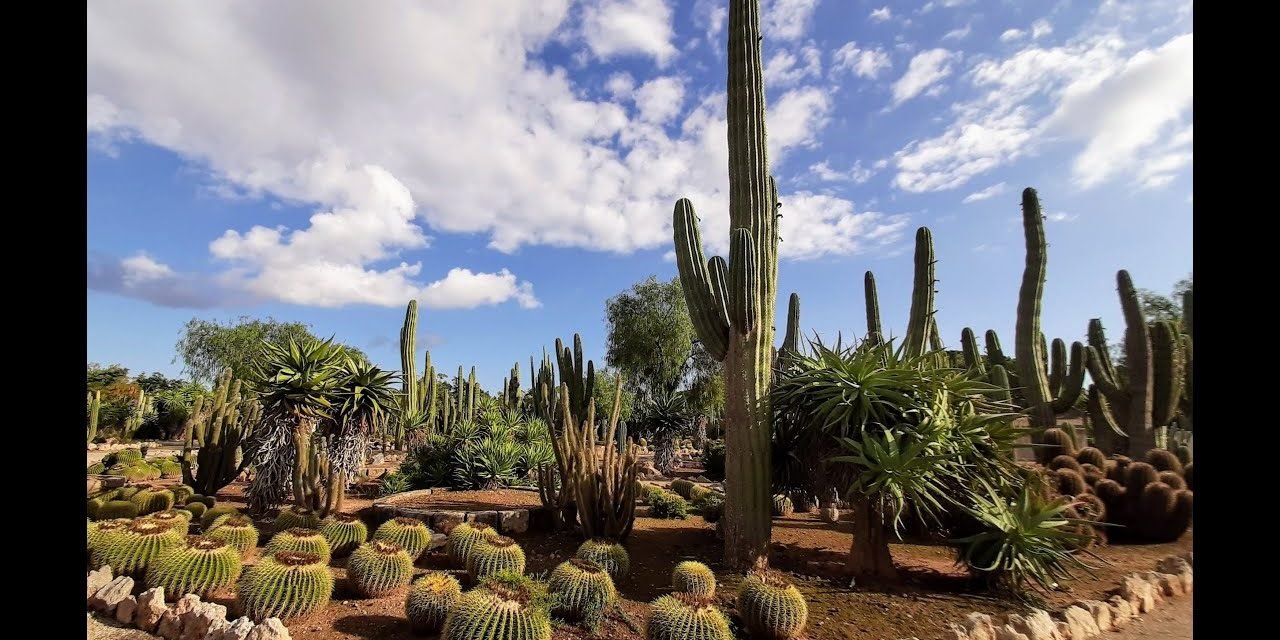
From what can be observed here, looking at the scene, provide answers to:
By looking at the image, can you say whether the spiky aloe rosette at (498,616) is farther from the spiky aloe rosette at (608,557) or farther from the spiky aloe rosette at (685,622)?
the spiky aloe rosette at (608,557)

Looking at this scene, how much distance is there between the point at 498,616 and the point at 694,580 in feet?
6.66

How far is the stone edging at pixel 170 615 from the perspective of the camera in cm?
405

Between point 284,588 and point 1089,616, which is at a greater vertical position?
point 284,588

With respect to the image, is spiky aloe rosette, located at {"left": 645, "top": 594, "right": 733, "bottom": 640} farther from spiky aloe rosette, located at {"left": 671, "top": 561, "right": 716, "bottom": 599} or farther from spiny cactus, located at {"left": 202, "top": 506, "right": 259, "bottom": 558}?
spiny cactus, located at {"left": 202, "top": 506, "right": 259, "bottom": 558}

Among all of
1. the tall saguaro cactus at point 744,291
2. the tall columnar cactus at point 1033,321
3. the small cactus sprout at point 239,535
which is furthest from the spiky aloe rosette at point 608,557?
the tall columnar cactus at point 1033,321

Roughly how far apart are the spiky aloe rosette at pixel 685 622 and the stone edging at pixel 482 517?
362 cm

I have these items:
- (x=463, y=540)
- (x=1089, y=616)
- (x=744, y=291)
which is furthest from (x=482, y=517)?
(x=1089, y=616)

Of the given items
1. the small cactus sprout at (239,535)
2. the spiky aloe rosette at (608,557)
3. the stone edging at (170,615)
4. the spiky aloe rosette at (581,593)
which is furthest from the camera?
the small cactus sprout at (239,535)

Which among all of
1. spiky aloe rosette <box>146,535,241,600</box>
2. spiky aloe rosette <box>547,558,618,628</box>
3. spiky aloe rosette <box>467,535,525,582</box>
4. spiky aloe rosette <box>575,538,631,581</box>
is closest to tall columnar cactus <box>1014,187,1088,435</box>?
spiky aloe rosette <box>575,538,631,581</box>

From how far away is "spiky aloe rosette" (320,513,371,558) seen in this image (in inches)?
260

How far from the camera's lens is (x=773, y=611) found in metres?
4.72

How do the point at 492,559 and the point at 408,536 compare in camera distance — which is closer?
the point at 492,559

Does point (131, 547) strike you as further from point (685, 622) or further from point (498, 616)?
point (685, 622)
